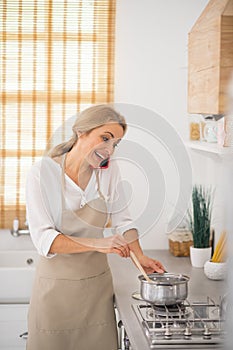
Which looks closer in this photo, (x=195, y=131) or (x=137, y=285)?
(x=137, y=285)

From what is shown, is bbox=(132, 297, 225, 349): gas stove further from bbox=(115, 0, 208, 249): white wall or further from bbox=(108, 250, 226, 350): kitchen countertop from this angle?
bbox=(115, 0, 208, 249): white wall

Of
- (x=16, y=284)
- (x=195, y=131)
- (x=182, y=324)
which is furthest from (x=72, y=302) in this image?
(x=195, y=131)

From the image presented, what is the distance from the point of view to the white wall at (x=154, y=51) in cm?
363

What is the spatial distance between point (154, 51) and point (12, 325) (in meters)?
1.69

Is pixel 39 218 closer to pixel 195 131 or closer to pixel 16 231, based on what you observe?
pixel 16 231

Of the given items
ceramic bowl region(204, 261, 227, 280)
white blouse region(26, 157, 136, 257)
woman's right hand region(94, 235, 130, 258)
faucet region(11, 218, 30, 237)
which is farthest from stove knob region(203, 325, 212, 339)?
faucet region(11, 218, 30, 237)

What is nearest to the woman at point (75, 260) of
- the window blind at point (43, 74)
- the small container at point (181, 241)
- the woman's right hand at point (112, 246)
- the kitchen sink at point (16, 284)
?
the woman's right hand at point (112, 246)

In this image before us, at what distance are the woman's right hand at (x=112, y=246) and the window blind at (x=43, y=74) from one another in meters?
1.47

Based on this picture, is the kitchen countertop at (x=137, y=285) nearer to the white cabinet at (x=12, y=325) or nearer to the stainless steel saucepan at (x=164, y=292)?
the stainless steel saucepan at (x=164, y=292)

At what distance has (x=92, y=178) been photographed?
2455 millimetres

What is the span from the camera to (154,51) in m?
3.65

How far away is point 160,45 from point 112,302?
1696 mm

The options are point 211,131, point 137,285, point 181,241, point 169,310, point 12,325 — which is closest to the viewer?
point 169,310

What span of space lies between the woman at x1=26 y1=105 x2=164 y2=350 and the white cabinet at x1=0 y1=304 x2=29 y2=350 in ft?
2.52
